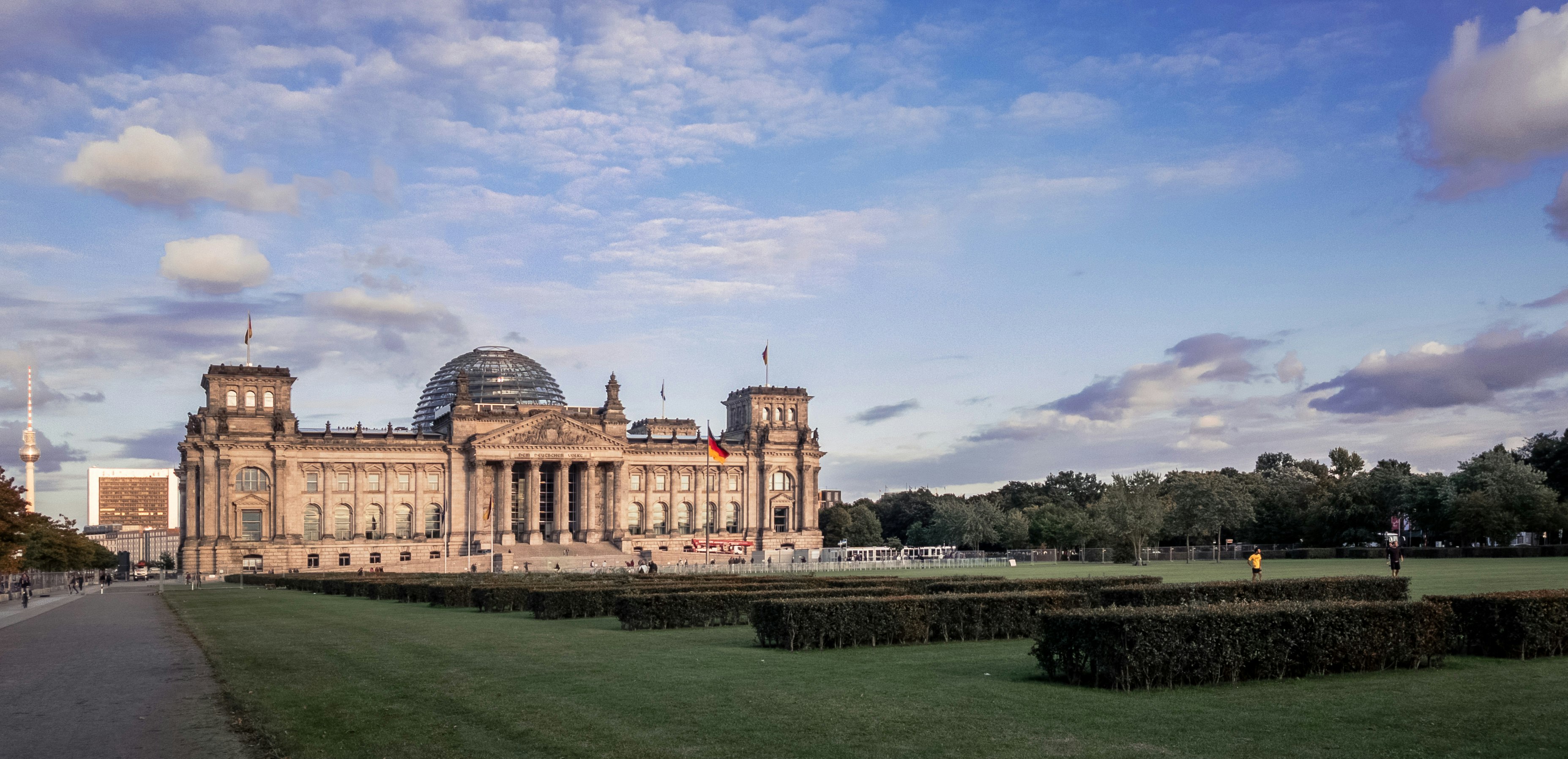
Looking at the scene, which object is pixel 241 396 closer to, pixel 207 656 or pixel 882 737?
pixel 207 656

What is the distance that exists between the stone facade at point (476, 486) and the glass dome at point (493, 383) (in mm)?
5144

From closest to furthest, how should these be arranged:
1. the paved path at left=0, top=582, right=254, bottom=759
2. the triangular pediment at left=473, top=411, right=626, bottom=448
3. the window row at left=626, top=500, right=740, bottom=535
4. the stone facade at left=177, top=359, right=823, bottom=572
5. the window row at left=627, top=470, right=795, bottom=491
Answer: the paved path at left=0, top=582, right=254, bottom=759
the stone facade at left=177, top=359, right=823, bottom=572
the triangular pediment at left=473, top=411, right=626, bottom=448
the window row at left=626, top=500, right=740, bottom=535
the window row at left=627, top=470, right=795, bottom=491

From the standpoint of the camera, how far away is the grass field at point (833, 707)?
14.6 metres

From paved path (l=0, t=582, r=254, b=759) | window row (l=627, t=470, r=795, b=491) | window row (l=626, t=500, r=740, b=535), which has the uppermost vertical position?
window row (l=627, t=470, r=795, b=491)

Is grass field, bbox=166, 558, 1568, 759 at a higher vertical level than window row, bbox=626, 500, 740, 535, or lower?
higher

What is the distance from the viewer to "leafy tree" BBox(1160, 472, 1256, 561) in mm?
98938

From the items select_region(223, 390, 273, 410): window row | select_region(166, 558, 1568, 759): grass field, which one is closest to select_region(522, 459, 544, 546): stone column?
select_region(223, 390, 273, 410): window row

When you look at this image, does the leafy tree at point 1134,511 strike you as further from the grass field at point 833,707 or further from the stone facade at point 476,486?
the grass field at point 833,707

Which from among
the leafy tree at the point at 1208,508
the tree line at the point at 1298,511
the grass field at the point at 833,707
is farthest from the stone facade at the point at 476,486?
the grass field at the point at 833,707

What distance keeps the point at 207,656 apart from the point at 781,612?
1481 cm

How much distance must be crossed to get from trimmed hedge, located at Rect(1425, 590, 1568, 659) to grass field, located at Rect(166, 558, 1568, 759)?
0.48 metres

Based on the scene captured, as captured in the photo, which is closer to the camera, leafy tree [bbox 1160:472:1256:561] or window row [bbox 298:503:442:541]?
leafy tree [bbox 1160:472:1256:561]

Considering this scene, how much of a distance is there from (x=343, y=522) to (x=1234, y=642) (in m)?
126

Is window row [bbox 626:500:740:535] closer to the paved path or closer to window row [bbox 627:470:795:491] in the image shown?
window row [bbox 627:470:795:491]
